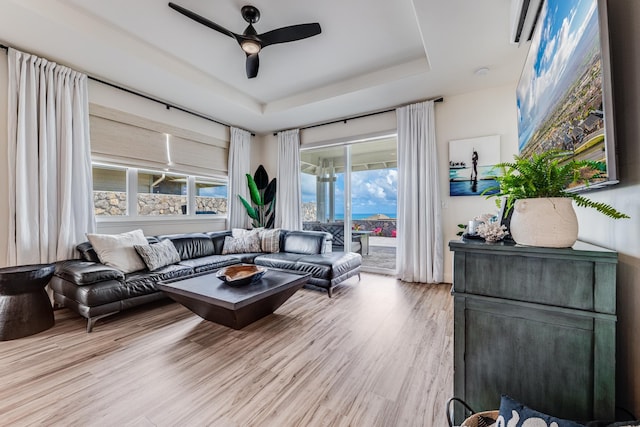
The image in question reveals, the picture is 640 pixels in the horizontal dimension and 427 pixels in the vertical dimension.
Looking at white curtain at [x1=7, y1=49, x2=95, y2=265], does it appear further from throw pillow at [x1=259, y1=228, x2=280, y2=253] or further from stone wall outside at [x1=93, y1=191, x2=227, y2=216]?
throw pillow at [x1=259, y1=228, x2=280, y2=253]

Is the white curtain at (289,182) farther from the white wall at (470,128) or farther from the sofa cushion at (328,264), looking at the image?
the white wall at (470,128)

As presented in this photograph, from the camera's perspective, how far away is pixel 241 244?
4.21 metres

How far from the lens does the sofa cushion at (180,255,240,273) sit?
3.19 metres

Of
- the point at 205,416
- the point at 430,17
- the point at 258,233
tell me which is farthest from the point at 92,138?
the point at 430,17

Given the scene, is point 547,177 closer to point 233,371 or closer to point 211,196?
point 233,371

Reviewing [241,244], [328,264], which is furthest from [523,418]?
[241,244]

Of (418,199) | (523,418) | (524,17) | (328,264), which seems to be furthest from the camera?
(418,199)

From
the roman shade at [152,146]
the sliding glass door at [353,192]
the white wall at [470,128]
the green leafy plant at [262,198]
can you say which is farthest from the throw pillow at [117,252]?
the white wall at [470,128]

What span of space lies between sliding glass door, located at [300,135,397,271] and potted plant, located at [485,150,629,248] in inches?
133

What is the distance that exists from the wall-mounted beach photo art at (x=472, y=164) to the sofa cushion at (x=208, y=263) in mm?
3333

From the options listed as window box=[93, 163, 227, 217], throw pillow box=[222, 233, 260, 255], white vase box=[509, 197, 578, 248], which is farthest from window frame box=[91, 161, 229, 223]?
white vase box=[509, 197, 578, 248]

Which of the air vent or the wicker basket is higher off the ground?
the air vent

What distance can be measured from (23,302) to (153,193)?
2025 millimetres

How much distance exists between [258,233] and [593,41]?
163 inches
